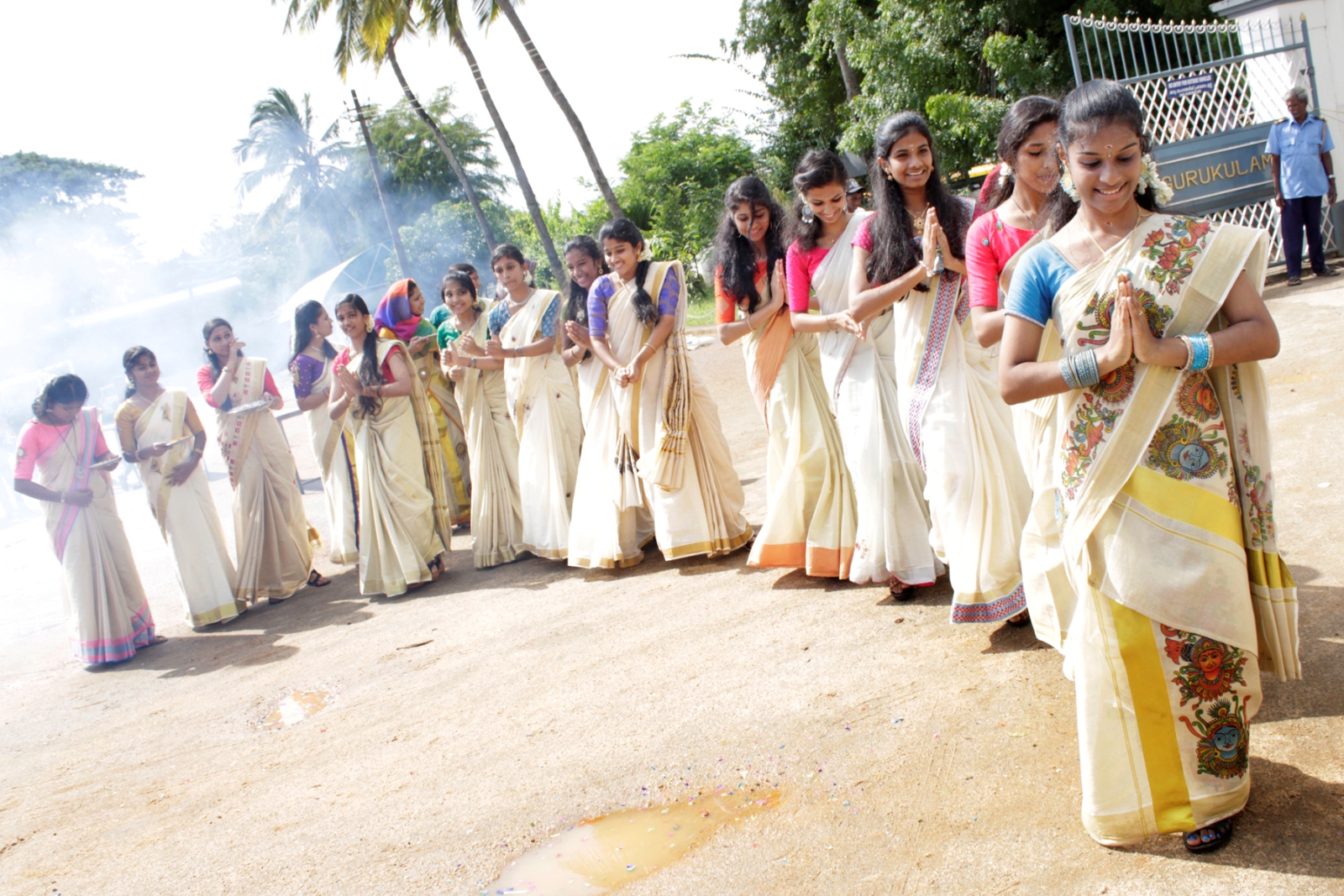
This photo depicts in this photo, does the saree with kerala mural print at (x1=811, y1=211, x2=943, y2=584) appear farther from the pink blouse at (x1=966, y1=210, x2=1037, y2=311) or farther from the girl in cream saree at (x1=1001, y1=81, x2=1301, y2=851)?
the girl in cream saree at (x1=1001, y1=81, x2=1301, y2=851)

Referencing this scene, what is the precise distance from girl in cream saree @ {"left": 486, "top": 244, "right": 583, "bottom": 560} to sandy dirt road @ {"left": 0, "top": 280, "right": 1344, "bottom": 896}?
551 millimetres

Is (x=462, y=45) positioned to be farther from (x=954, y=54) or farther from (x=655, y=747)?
(x=655, y=747)

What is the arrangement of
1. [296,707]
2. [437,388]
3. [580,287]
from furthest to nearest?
[437,388] → [580,287] → [296,707]

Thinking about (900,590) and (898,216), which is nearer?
(898,216)

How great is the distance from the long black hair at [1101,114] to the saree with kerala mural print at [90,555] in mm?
5971

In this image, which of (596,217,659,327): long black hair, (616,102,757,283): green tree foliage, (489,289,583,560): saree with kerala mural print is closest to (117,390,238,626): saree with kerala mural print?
(489,289,583,560): saree with kerala mural print

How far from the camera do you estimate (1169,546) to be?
224 centimetres

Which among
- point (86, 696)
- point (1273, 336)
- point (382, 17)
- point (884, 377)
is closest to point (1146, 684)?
point (1273, 336)

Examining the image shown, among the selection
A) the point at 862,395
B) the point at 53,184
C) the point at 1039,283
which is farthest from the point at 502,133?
the point at 53,184

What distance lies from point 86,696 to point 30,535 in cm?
893

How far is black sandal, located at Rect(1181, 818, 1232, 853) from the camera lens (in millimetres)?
2266

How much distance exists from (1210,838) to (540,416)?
483 cm

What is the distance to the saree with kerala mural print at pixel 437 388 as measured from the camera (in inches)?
284

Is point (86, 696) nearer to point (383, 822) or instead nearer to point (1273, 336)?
point (383, 822)
